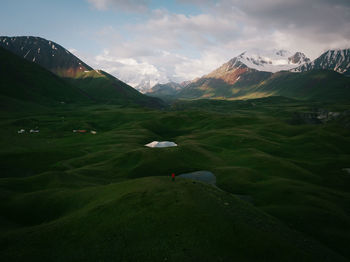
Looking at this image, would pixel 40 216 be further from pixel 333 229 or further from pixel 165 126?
pixel 165 126

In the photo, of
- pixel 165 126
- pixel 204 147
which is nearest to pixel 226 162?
pixel 204 147

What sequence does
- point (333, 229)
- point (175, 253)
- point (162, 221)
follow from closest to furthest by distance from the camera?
1. point (175, 253)
2. point (162, 221)
3. point (333, 229)

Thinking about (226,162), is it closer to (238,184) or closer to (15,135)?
(238,184)

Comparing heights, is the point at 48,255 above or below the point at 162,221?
below


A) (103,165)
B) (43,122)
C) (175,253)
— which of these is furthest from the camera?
(43,122)

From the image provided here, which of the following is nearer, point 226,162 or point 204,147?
point 226,162

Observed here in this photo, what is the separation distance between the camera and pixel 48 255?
27.9 meters

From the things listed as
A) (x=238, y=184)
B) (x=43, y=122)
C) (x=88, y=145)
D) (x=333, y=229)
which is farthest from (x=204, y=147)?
(x=43, y=122)

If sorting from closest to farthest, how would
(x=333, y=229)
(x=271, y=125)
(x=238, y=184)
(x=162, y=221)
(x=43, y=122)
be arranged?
(x=162, y=221)
(x=333, y=229)
(x=238, y=184)
(x=271, y=125)
(x=43, y=122)

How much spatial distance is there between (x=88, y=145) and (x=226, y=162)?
63884 mm

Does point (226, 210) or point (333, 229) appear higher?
point (226, 210)

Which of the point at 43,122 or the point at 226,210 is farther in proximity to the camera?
the point at 43,122

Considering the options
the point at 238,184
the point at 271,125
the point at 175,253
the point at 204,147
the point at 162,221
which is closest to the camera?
the point at 175,253

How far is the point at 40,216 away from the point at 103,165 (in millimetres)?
36488
